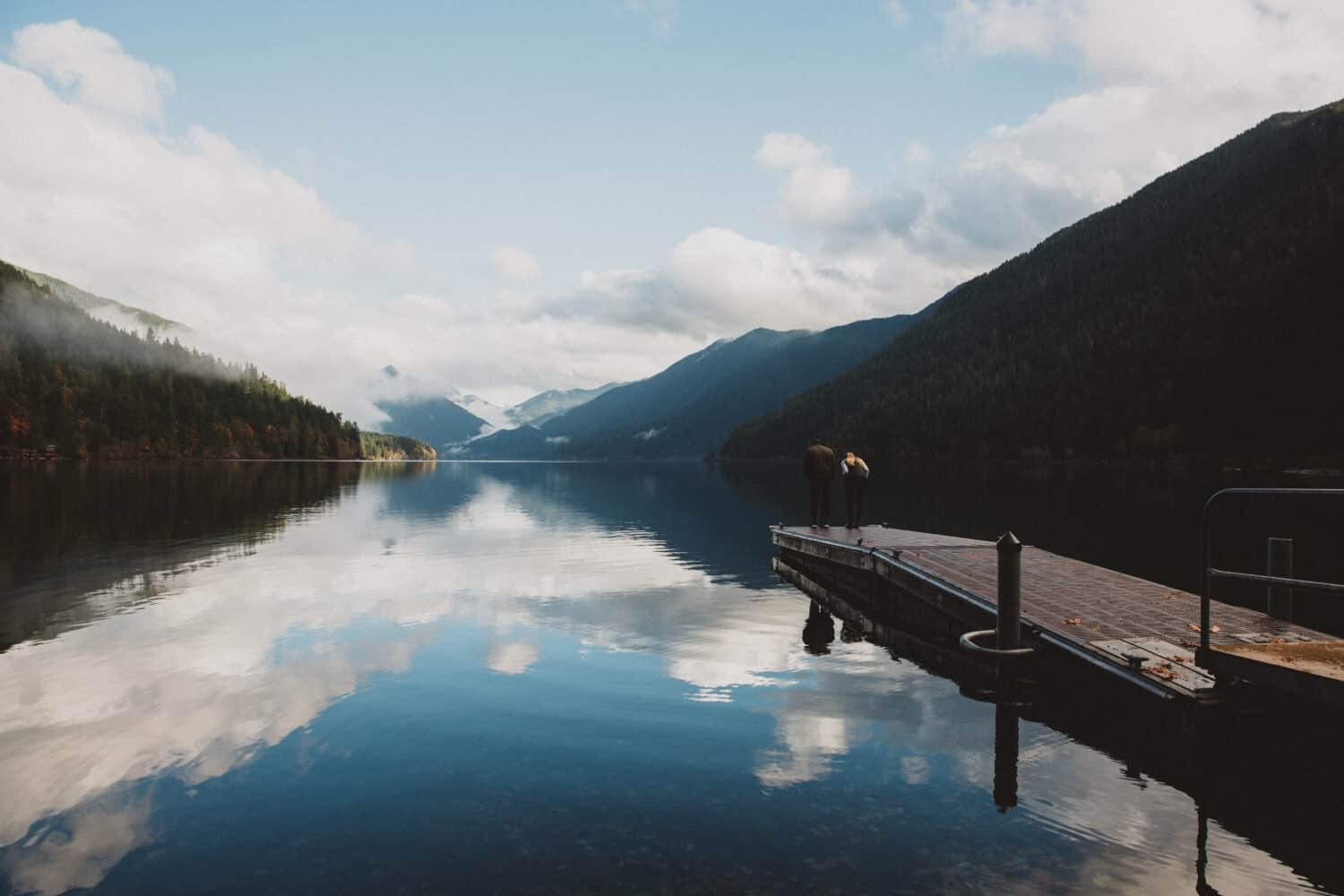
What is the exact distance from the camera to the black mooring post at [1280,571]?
12.3 m

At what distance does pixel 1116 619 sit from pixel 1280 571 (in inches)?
99.5

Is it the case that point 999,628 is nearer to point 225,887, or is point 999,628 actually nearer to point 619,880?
point 619,880

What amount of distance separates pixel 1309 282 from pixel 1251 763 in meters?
147

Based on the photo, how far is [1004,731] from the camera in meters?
11.1

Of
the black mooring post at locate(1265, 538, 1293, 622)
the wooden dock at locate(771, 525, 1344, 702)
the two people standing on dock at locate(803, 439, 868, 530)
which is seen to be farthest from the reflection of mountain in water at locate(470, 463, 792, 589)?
the black mooring post at locate(1265, 538, 1293, 622)

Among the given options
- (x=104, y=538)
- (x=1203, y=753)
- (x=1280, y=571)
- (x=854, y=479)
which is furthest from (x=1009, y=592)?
(x=104, y=538)

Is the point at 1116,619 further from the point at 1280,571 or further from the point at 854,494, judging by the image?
the point at 854,494

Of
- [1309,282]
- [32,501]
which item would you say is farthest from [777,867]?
[1309,282]

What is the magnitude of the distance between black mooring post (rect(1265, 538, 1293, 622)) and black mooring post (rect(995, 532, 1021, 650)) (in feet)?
12.1

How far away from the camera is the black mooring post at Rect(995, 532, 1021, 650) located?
12734 mm

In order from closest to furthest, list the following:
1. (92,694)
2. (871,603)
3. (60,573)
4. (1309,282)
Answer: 1. (92,694)
2. (871,603)
3. (60,573)
4. (1309,282)

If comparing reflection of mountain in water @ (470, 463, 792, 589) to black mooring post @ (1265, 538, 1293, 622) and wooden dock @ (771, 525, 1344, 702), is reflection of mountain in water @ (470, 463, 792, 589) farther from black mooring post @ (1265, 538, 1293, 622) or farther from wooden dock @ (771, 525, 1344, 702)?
black mooring post @ (1265, 538, 1293, 622)

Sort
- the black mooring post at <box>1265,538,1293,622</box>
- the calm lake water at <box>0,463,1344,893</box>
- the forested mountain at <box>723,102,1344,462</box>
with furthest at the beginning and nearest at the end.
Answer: the forested mountain at <box>723,102,1344,462</box>, the black mooring post at <box>1265,538,1293,622</box>, the calm lake water at <box>0,463,1344,893</box>

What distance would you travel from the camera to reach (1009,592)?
12.9m
